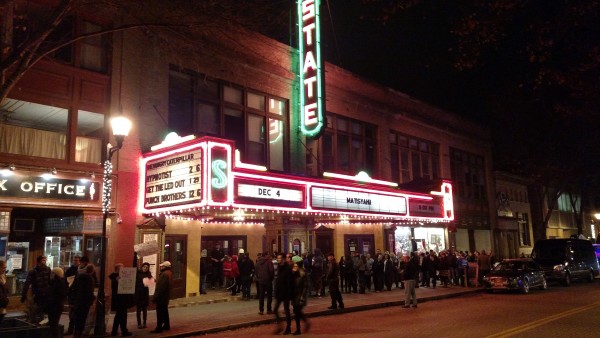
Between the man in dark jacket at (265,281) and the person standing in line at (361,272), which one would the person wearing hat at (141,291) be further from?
the person standing in line at (361,272)

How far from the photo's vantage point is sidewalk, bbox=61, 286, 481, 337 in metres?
12.9

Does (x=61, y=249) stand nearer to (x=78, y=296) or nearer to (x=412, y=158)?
(x=78, y=296)

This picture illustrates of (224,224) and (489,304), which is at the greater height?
(224,224)

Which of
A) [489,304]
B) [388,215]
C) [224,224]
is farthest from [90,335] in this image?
[388,215]

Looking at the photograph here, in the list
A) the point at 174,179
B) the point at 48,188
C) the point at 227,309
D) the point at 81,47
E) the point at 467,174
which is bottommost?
the point at 227,309

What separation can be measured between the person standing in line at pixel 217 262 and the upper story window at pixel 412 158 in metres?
12.4

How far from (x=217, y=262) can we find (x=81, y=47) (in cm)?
1006

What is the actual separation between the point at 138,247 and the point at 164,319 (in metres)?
3.72

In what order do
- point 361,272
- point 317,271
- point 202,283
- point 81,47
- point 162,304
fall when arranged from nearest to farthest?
1. point 162,304
2. point 81,47
3. point 202,283
4. point 317,271
5. point 361,272

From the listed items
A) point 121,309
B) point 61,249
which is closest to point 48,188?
point 61,249

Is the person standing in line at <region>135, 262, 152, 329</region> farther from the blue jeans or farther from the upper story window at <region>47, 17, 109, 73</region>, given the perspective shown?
the upper story window at <region>47, 17, 109, 73</region>

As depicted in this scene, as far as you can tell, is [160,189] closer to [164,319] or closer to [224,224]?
[164,319]

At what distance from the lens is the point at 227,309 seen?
1606 centimetres

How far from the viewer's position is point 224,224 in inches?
872
